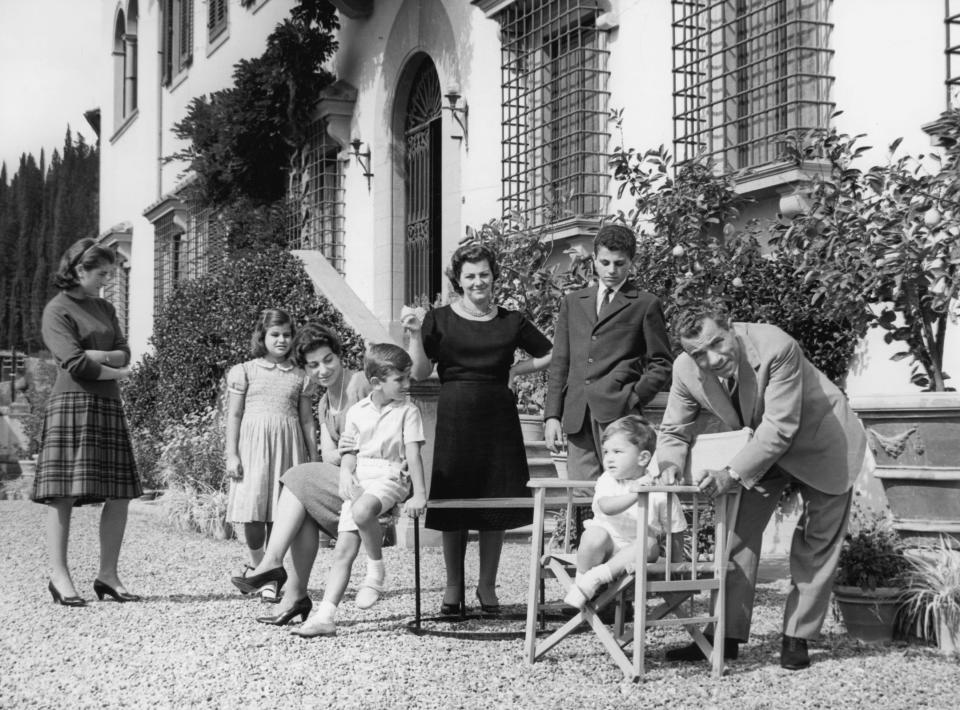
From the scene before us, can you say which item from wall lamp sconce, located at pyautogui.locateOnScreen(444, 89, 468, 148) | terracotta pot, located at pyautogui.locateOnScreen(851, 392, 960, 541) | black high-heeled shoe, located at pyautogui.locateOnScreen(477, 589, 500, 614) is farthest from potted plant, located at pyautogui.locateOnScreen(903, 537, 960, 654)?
wall lamp sconce, located at pyautogui.locateOnScreen(444, 89, 468, 148)

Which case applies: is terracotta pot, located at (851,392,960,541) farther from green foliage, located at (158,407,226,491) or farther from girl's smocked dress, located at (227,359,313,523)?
green foliage, located at (158,407,226,491)

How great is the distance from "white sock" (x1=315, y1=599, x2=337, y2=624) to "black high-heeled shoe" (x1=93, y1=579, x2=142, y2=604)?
153 cm

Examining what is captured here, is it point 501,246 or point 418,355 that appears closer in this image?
point 418,355

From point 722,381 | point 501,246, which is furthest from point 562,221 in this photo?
point 722,381

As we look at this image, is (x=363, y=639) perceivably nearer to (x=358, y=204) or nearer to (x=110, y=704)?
(x=110, y=704)

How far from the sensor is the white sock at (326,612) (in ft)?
16.8

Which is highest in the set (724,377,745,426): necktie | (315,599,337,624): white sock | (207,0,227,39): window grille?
(207,0,227,39): window grille

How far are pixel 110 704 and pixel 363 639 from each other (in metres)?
1.25

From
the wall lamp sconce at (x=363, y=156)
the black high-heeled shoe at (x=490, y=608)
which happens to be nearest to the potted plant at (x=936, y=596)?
the black high-heeled shoe at (x=490, y=608)

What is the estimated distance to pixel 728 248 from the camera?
7.77m

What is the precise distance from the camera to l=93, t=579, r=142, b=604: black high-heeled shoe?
6.14m

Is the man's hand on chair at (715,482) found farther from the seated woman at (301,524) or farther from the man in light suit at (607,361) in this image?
the seated woman at (301,524)

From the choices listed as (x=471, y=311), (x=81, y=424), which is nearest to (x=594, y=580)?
(x=471, y=311)

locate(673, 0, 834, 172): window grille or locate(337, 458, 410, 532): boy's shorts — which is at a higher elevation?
locate(673, 0, 834, 172): window grille
